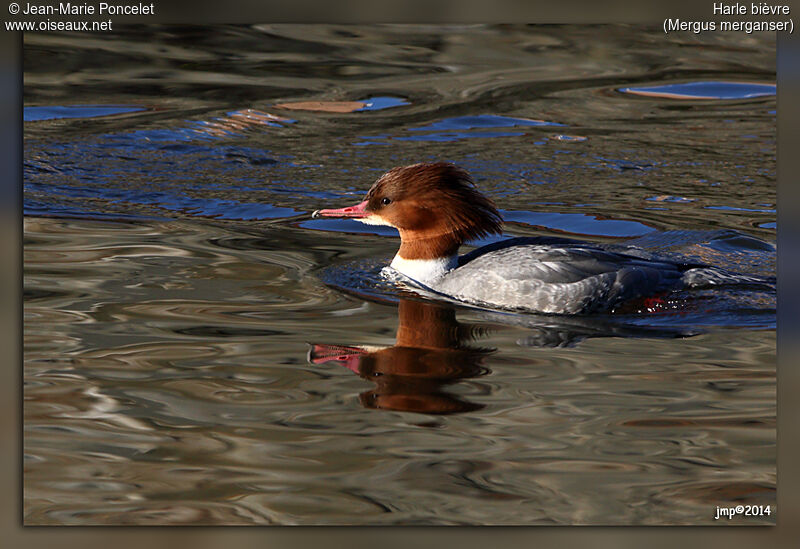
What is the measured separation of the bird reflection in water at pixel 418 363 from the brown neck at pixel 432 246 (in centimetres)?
109

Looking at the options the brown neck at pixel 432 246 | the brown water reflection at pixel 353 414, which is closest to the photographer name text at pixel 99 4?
the brown water reflection at pixel 353 414

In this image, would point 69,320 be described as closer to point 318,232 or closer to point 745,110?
→ point 318,232

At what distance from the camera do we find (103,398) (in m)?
5.30

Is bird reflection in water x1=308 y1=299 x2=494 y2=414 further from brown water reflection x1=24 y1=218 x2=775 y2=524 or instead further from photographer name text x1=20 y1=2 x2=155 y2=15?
photographer name text x1=20 y1=2 x2=155 y2=15

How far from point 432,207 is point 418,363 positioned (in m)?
2.24

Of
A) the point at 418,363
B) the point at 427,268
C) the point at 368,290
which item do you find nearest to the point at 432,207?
the point at 427,268

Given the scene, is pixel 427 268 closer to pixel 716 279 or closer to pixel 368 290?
pixel 368 290

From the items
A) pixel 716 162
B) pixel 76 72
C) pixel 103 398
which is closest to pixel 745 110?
pixel 716 162

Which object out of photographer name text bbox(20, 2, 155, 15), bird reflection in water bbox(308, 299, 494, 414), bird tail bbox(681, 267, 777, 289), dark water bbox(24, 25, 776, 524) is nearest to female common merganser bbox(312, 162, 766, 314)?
bird tail bbox(681, 267, 777, 289)

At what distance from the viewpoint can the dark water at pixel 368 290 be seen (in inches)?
177

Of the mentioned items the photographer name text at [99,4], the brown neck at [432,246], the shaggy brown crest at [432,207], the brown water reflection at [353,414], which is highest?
the photographer name text at [99,4]

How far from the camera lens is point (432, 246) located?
8.05 meters

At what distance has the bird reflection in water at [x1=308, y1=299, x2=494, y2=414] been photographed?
536 centimetres

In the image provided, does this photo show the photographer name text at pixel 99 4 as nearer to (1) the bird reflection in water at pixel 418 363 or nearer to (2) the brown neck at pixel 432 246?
(1) the bird reflection in water at pixel 418 363
